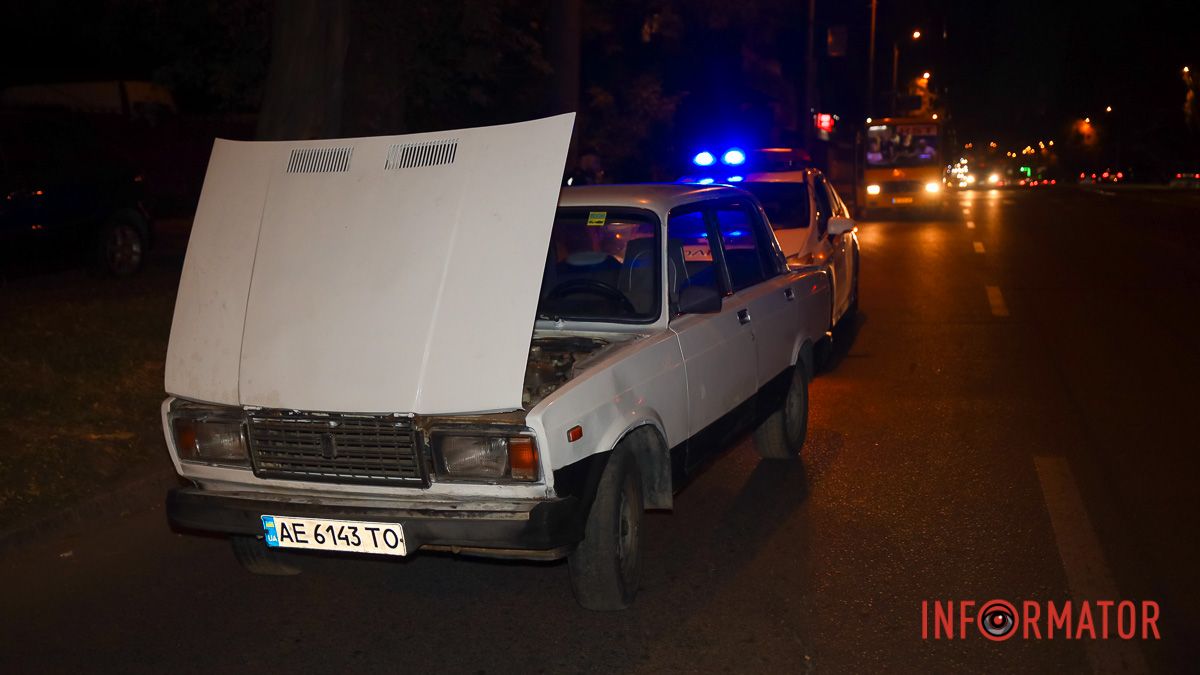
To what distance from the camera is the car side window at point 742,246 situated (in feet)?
21.5

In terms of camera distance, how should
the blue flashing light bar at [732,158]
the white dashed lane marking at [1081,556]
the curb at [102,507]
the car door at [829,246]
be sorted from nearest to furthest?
1. the white dashed lane marking at [1081,556]
2. the curb at [102,507]
3. the car door at [829,246]
4. the blue flashing light bar at [732,158]

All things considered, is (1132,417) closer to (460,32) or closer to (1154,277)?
(1154,277)

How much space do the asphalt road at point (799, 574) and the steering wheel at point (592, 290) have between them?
1.22m

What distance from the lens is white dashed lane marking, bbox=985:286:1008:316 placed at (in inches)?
511

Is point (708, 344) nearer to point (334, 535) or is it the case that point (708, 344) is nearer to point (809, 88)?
point (334, 535)

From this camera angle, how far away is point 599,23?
23.8m

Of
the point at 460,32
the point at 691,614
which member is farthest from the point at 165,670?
the point at 460,32

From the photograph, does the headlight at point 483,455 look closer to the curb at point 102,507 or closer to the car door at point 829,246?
the curb at point 102,507

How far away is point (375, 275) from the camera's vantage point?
15.5 ft

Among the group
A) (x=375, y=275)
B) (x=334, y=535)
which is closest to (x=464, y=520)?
(x=334, y=535)

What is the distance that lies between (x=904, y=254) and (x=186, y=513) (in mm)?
17315

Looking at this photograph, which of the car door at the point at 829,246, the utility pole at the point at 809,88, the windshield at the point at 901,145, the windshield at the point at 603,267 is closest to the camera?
the windshield at the point at 603,267

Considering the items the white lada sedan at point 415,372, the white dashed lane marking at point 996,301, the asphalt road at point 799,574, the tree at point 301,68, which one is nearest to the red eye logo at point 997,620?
the asphalt road at point 799,574

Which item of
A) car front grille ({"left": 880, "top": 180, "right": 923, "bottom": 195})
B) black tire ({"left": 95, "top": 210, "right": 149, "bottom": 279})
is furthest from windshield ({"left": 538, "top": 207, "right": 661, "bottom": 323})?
car front grille ({"left": 880, "top": 180, "right": 923, "bottom": 195})
